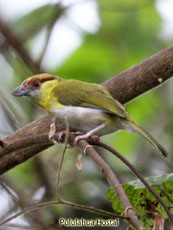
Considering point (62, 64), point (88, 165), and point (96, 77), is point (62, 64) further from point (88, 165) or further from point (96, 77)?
point (88, 165)

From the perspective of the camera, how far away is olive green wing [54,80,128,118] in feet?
10.5

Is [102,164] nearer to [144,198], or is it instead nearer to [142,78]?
[144,198]

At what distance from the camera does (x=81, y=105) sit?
3.31m

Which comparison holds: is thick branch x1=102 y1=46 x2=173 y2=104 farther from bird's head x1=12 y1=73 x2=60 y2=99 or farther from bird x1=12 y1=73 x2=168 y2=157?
bird's head x1=12 y1=73 x2=60 y2=99

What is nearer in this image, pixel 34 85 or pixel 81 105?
pixel 81 105

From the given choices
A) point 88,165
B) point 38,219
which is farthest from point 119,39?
point 38,219

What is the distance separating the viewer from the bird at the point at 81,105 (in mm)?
3180

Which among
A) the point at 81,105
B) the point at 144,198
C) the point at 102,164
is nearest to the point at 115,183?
the point at 102,164

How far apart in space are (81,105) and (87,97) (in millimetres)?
67

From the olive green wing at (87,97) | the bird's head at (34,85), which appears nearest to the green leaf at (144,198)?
the olive green wing at (87,97)

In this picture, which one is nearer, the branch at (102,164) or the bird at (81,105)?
the branch at (102,164)

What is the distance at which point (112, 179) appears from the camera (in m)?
2.06

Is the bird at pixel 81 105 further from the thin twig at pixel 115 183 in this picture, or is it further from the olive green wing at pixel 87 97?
the thin twig at pixel 115 183

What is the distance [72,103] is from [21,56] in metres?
0.41
